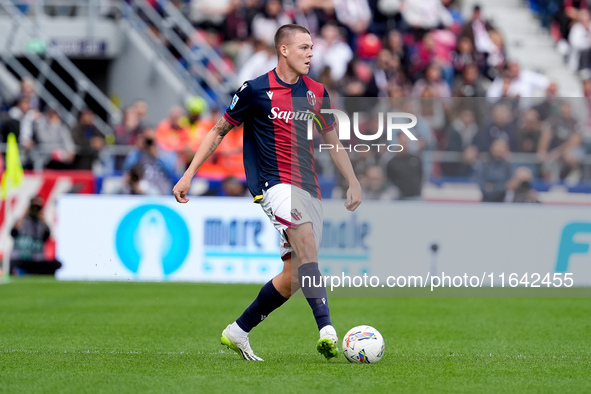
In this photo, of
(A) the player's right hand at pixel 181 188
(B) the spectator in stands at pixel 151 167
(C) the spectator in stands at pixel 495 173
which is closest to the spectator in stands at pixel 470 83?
(C) the spectator in stands at pixel 495 173

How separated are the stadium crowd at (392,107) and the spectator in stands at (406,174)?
0.02m

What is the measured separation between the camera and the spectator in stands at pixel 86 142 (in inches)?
710

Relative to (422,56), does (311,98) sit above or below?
below

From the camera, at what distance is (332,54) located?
20.5m

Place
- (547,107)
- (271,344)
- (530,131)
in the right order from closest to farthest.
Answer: (271,344)
(530,131)
(547,107)

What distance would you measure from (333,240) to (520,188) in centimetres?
288

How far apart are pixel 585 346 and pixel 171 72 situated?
48.0 feet

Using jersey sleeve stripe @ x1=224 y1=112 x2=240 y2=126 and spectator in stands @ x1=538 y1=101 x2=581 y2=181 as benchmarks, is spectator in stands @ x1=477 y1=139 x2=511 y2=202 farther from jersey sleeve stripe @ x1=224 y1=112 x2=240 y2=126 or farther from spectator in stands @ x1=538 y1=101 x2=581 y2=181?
jersey sleeve stripe @ x1=224 y1=112 x2=240 y2=126

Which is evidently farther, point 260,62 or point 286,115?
point 260,62

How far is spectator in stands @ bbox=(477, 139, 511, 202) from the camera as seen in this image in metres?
14.6

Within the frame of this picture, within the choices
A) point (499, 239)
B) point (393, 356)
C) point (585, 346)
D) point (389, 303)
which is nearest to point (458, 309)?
point (389, 303)

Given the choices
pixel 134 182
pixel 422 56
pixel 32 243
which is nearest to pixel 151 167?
pixel 134 182

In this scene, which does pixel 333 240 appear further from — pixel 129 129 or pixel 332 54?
pixel 332 54

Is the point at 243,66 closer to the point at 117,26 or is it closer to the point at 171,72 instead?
the point at 171,72
